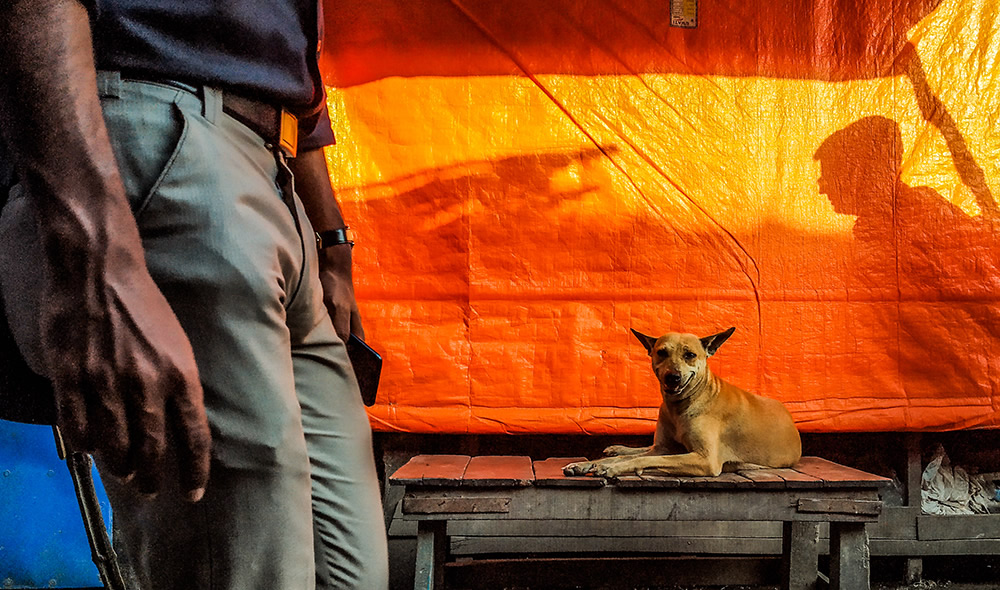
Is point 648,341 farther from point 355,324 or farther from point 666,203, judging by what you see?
Result: point 355,324

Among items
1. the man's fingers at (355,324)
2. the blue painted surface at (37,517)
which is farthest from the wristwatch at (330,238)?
the blue painted surface at (37,517)

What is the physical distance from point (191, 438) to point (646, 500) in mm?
2393

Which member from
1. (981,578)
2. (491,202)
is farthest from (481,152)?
(981,578)

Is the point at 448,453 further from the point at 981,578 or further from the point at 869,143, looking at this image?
the point at 981,578

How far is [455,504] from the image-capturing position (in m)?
2.88

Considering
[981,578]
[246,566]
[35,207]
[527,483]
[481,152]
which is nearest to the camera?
[35,207]

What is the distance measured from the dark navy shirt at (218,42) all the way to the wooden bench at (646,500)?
77.0 inches

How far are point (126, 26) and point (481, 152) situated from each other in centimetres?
254

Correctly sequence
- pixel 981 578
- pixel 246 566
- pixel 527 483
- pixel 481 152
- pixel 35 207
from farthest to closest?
pixel 981 578 → pixel 481 152 → pixel 527 483 → pixel 246 566 → pixel 35 207

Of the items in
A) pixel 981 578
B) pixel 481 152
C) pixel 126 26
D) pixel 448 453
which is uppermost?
pixel 481 152

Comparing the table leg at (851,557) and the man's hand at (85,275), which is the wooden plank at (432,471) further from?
the man's hand at (85,275)

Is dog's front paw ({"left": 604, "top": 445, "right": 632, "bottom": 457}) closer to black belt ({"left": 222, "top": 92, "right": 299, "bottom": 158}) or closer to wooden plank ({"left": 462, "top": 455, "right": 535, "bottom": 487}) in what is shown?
wooden plank ({"left": 462, "top": 455, "right": 535, "bottom": 487})

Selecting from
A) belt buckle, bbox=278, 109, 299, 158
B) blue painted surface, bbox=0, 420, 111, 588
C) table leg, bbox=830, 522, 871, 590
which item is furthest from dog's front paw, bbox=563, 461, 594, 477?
belt buckle, bbox=278, 109, 299, 158

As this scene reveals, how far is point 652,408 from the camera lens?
11.5 feet
